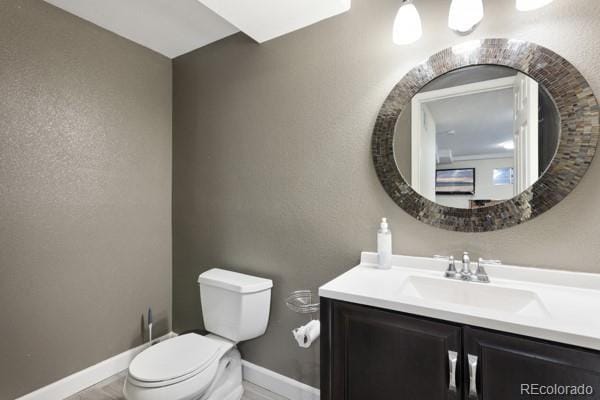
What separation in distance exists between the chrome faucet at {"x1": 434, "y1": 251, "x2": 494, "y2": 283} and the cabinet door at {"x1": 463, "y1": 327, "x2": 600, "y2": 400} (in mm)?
404

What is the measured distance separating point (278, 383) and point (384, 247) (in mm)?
1131

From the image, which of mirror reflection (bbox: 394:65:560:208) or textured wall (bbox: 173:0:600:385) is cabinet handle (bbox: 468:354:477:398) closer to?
textured wall (bbox: 173:0:600:385)

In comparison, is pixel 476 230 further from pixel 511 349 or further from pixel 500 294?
pixel 511 349

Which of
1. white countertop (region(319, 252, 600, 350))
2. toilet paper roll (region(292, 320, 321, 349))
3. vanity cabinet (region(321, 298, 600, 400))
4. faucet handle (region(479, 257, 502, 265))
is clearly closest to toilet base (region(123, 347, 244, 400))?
toilet paper roll (region(292, 320, 321, 349))

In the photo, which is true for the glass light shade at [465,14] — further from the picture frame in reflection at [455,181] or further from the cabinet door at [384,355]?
the cabinet door at [384,355]

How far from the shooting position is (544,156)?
1.14 meters

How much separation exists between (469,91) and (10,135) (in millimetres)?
2368

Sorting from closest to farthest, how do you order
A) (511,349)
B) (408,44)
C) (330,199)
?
(511,349), (408,44), (330,199)

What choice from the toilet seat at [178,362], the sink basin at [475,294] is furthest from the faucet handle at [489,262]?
the toilet seat at [178,362]

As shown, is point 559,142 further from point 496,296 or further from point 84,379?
point 84,379

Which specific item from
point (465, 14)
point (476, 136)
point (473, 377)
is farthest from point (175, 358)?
point (465, 14)

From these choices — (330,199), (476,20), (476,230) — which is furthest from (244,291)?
(476,20)

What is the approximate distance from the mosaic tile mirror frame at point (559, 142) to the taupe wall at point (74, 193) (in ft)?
5.88

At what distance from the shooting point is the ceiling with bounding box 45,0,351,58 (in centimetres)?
150
